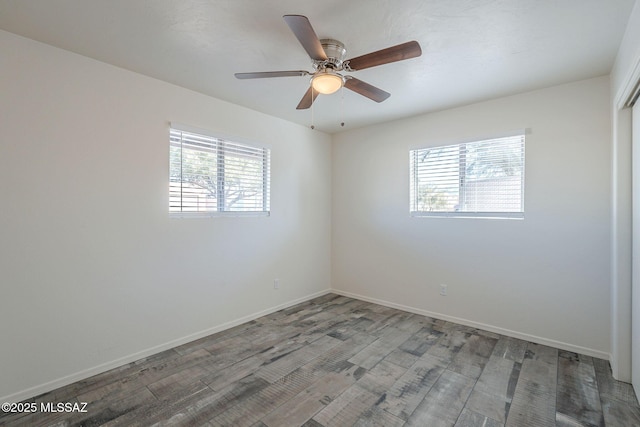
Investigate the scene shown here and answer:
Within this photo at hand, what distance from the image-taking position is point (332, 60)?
202 cm

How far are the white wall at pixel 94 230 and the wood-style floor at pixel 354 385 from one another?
288 mm

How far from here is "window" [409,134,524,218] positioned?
306 centimetres

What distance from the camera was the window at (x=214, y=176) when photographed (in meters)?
2.90

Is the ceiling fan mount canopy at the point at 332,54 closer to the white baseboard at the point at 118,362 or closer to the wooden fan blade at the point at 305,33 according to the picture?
the wooden fan blade at the point at 305,33

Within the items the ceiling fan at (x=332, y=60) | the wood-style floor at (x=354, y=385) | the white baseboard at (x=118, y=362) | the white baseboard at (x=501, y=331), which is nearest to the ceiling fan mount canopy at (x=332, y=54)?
the ceiling fan at (x=332, y=60)

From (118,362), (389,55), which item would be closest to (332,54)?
(389,55)

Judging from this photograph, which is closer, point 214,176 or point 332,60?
point 332,60

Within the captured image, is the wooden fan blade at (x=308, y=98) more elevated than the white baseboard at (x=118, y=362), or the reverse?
the wooden fan blade at (x=308, y=98)

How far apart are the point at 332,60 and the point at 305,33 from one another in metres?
0.49

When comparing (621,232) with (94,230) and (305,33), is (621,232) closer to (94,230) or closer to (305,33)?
(305,33)

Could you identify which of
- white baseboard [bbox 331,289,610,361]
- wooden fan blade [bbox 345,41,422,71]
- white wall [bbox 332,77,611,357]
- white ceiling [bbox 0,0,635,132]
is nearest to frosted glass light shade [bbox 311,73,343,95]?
wooden fan blade [bbox 345,41,422,71]

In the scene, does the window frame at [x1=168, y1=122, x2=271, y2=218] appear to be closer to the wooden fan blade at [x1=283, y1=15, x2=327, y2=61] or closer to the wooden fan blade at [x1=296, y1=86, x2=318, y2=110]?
the wooden fan blade at [x1=296, y1=86, x2=318, y2=110]

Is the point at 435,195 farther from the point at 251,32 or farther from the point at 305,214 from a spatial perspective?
the point at 251,32

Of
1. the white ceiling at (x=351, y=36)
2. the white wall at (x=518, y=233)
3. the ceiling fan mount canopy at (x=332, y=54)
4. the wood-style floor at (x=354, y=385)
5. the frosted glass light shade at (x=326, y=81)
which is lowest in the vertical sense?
the wood-style floor at (x=354, y=385)
